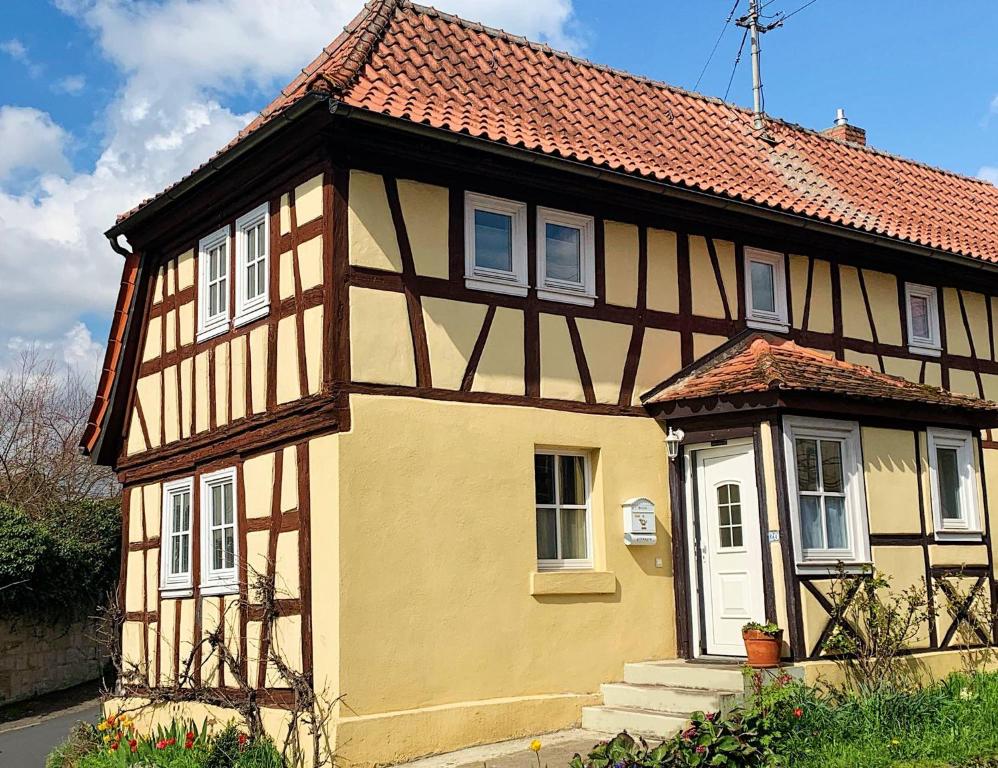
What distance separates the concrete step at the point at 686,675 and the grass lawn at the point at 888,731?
0.70 meters

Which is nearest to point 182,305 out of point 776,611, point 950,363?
point 776,611

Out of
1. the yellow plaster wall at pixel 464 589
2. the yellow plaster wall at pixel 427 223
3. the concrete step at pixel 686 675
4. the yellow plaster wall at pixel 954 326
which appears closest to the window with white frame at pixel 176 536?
the yellow plaster wall at pixel 464 589

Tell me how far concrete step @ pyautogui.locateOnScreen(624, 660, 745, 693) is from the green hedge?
1279 centimetres

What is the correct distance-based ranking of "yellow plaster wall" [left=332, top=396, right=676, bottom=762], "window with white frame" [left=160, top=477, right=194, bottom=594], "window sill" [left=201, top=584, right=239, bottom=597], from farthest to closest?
"window with white frame" [left=160, top=477, right=194, bottom=594], "window sill" [left=201, top=584, right=239, bottom=597], "yellow plaster wall" [left=332, top=396, right=676, bottom=762]

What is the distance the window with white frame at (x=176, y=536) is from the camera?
44.5 feet

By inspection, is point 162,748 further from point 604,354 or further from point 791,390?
point 791,390

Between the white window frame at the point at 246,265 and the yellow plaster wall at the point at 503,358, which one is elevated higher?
the white window frame at the point at 246,265

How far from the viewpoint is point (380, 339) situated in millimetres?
11117

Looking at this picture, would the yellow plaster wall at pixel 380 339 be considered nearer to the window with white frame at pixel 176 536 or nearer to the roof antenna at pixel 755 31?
the window with white frame at pixel 176 536

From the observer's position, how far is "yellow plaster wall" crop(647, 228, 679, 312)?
43.8 ft

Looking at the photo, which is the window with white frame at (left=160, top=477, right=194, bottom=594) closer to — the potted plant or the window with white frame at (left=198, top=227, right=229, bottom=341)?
the window with white frame at (left=198, top=227, right=229, bottom=341)

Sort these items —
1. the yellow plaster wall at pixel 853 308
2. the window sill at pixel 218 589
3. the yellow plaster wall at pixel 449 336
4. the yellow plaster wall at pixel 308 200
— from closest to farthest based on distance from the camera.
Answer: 1. the yellow plaster wall at pixel 308 200
2. the yellow plaster wall at pixel 449 336
3. the window sill at pixel 218 589
4. the yellow plaster wall at pixel 853 308

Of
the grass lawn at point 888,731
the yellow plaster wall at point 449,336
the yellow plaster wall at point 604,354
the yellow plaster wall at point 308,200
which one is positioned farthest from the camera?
the yellow plaster wall at point 604,354

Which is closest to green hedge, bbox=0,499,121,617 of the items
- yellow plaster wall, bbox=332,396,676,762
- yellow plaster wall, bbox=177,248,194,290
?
yellow plaster wall, bbox=177,248,194,290
